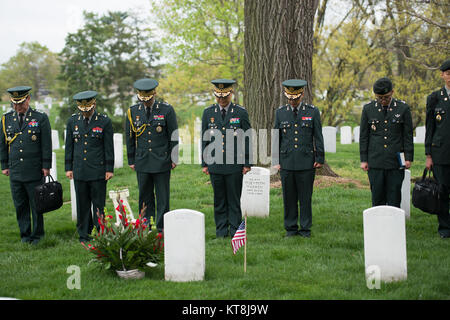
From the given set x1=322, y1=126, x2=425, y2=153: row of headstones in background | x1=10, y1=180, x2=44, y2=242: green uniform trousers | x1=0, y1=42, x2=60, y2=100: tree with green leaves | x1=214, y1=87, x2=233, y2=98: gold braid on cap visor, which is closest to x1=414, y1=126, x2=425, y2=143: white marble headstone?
x1=322, y1=126, x2=425, y2=153: row of headstones in background

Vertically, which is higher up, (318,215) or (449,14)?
(449,14)

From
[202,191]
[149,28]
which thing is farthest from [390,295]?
[149,28]

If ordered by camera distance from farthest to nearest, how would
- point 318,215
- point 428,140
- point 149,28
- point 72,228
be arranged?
point 149,28
point 318,215
point 72,228
point 428,140

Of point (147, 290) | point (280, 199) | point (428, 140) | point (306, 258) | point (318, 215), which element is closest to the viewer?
point (147, 290)

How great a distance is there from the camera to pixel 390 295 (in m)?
4.72

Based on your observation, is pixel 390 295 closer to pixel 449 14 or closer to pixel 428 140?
pixel 428 140

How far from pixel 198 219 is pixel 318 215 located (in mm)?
3985

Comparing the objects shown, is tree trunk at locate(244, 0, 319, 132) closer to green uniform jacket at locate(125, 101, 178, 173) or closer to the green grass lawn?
the green grass lawn

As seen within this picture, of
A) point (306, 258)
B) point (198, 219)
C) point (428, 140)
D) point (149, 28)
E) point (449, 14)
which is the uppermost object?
point (149, 28)

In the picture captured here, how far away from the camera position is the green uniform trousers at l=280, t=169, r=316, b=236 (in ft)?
23.5

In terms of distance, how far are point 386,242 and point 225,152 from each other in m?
2.82

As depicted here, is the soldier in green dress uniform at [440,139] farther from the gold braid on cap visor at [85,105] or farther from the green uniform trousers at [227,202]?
the gold braid on cap visor at [85,105]

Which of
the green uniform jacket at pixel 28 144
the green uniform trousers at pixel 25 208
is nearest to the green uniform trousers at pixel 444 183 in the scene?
the green uniform jacket at pixel 28 144

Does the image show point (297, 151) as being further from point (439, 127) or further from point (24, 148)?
point (24, 148)
